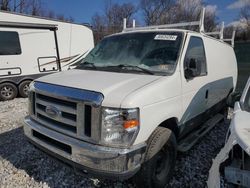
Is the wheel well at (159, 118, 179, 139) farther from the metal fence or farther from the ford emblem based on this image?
the metal fence

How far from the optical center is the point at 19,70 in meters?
9.95

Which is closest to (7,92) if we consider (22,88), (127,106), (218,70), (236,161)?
(22,88)

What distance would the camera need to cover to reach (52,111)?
3125 mm

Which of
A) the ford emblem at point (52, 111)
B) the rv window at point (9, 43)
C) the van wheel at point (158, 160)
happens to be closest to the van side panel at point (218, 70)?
the van wheel at point (158, 160)

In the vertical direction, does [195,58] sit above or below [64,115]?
above

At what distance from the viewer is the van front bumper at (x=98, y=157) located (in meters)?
2.62

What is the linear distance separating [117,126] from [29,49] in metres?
8.83

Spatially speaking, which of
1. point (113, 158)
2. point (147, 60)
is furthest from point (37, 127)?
point (147, 60)

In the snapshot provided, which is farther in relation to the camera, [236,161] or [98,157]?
[98,157]

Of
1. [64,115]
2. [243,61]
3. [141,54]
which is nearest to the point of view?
[64,115]

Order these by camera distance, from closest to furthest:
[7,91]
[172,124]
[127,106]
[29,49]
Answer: [127,106], [172,124], [7,91], [29,49]

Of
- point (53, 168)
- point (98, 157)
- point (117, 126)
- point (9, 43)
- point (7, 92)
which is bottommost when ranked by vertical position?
point (53, 168)

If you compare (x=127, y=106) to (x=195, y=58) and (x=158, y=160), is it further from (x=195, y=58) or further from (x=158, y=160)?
(x=195, y=58)

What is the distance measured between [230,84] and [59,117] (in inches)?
197
